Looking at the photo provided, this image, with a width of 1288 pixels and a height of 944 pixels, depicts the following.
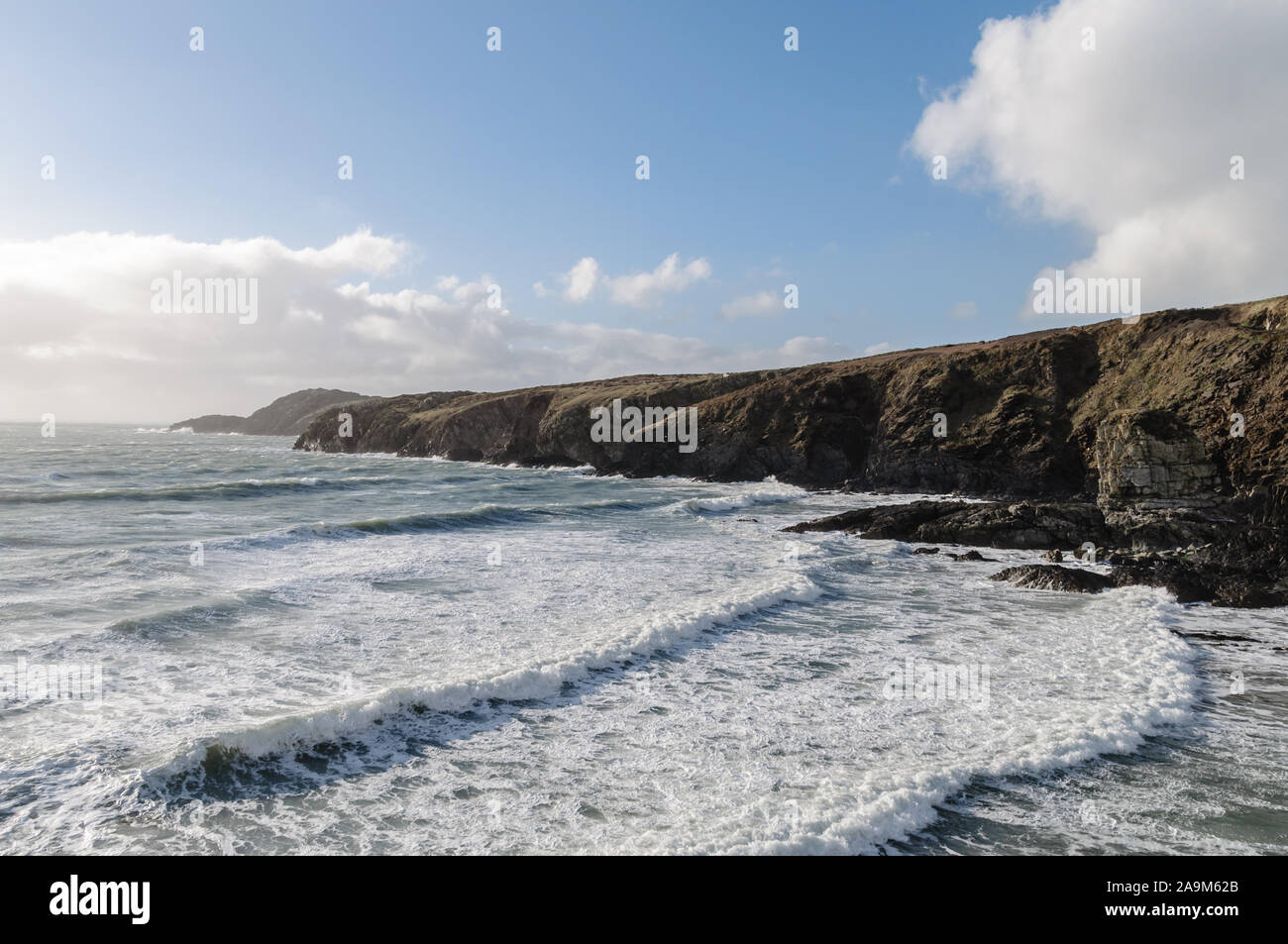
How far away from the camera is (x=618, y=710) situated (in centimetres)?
977

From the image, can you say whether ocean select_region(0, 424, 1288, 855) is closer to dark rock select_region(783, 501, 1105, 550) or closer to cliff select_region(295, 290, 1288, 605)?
dark rock select_region(783, 501, 1105, 550)

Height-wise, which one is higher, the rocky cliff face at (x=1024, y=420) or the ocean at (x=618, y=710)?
the rocky cliff face at (x=1024, y=420)

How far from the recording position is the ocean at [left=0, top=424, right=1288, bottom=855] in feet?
21.6

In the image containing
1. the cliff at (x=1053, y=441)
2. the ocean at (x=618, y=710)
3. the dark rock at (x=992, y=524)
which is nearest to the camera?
the ocean at (x=618, y=710)

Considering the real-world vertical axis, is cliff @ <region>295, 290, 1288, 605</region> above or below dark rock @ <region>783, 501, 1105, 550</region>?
above

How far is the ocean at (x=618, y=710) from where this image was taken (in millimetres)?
6582

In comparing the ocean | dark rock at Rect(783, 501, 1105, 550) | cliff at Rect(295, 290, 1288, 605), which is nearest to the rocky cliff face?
cliff at Rect(295, 290, 1288, 605)

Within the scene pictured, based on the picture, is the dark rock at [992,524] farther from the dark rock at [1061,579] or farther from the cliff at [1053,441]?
the dark rock at [1061,579]

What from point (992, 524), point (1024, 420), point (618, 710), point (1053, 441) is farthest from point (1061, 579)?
point (1024, 420)

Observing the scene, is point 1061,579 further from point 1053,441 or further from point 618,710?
point 1053,441

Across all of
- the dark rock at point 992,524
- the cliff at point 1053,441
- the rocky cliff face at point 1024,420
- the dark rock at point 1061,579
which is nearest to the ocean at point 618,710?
the dark rock at point 1061,579
